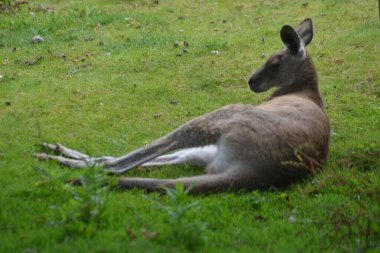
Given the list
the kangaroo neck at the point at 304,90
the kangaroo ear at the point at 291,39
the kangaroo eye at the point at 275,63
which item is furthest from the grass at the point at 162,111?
the kangaroo ear at the point at 291,39

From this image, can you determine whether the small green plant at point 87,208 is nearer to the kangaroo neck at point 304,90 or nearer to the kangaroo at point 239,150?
the kangaroo at point 239,150

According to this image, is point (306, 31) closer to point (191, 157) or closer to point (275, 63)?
point (275, 63)

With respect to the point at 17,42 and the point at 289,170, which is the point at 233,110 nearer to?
the point at 289,170

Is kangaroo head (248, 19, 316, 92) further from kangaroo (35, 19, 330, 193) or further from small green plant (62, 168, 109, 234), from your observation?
small green plant (62, 168, 109, 234)

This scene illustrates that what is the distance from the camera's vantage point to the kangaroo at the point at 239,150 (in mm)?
5074

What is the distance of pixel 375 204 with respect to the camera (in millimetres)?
4805

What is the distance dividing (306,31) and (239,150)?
307 cm

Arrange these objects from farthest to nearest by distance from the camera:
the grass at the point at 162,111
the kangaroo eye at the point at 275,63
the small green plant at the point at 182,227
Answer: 1. the kangaroo eye at the point at 275,63
2. the grass at the point at 162,111
3. the small green plant at the point at 182,227

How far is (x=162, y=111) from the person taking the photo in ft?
24.9

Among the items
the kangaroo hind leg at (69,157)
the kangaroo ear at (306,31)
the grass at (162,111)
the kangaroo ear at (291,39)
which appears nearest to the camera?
the grass at (162,111)

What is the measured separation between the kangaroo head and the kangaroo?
1070mm

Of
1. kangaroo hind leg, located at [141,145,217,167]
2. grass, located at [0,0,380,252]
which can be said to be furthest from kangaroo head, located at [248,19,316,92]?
kangaroo hind leg, located at [141,145,217,167]

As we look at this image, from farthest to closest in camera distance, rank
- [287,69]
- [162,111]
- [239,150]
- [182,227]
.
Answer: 1. [162,111]
2. [287,69]
3. [239,150]
4. [182,227]

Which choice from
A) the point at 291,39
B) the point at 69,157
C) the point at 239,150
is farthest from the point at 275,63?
the point at 69,157
